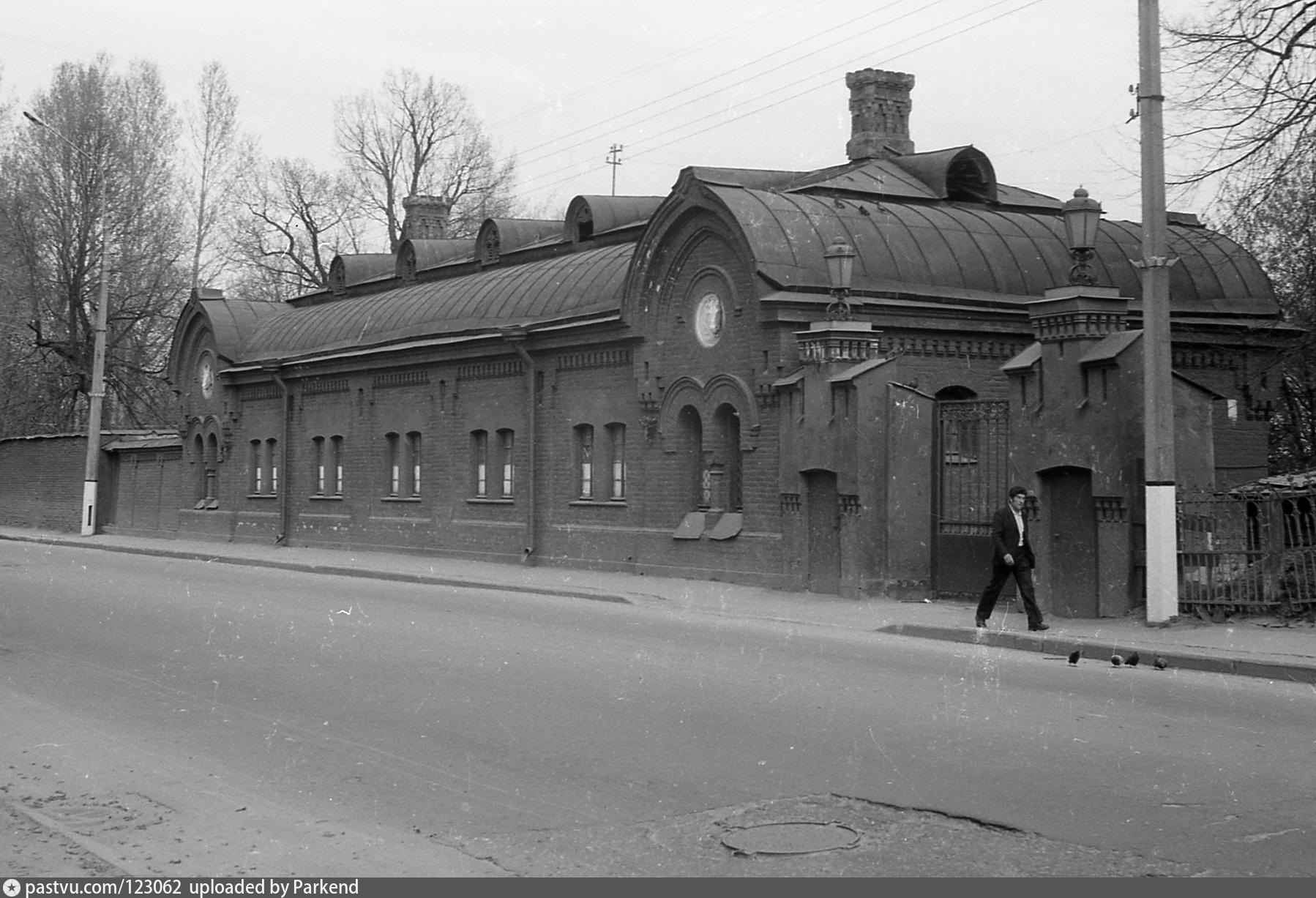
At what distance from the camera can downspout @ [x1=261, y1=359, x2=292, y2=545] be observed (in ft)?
126

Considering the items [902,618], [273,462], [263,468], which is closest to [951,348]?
[902,618]

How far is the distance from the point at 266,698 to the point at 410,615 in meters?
7.15

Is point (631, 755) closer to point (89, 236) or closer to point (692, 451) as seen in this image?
point (692, 451)

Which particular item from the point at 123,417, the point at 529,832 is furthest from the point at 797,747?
the point at 123,417

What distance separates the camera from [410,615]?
18.9 m

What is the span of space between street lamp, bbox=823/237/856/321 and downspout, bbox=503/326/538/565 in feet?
28.2

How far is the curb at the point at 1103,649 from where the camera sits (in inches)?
525

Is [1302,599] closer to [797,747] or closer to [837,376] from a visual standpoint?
[837,376]

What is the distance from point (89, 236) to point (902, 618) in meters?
40.1

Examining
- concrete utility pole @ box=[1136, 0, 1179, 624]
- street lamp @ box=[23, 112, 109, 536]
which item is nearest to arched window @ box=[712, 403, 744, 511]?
concrete utility pole @ box=[1136, 0, 1179, 624]

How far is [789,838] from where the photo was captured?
718 cm

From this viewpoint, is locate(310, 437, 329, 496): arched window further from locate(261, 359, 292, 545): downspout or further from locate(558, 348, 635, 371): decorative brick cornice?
locate(558, 348, 635, 371): decorative brick cornice

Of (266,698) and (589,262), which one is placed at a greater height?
(589,262)

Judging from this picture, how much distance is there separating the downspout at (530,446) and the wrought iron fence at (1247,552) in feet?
48.2
